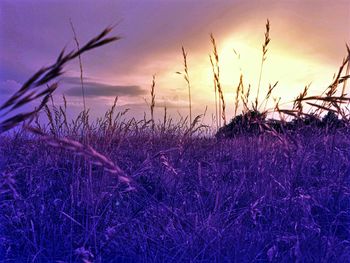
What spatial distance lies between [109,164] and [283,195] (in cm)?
240

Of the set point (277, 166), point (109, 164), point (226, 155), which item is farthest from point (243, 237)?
point (226, 155)

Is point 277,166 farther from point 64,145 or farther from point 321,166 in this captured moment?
point 64,145

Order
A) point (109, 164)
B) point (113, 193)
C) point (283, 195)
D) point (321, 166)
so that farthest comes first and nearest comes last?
point (321, 166), point (283, 195), point (113, 193), point (109, 164)

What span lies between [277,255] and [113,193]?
1111mm

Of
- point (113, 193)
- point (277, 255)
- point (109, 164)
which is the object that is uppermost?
point (109, 164)

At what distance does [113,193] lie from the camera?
109 inches

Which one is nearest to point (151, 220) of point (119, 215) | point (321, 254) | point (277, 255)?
point (119, 215)

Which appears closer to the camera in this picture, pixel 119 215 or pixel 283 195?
pixel 119 215

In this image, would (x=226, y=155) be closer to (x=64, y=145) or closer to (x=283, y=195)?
(x=283, y=195)

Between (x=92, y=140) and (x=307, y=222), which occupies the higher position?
(x=92, y=140)

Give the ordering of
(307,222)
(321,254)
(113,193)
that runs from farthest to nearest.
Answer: (113,193), (307,222), (321,254)

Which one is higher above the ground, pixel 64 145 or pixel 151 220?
pixel 64 145

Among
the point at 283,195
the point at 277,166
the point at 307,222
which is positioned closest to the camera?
the point at 307,222

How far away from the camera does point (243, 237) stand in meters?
2.19
